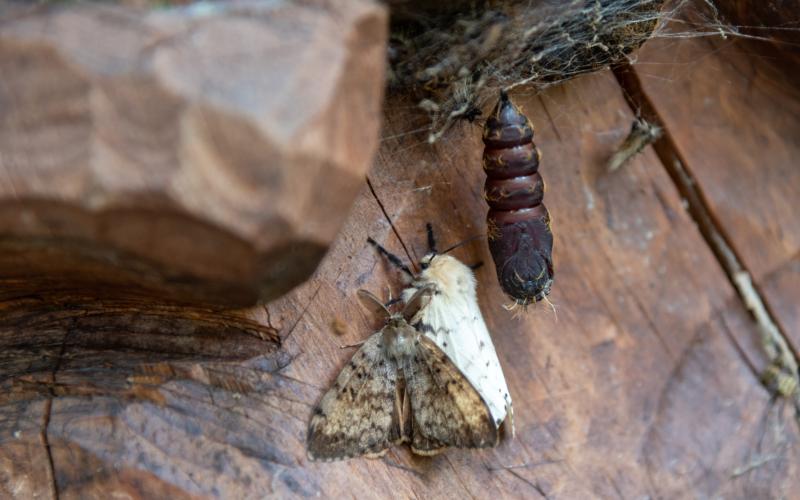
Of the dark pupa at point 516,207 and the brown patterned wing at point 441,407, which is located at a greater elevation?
the dark pupa at point 516,207

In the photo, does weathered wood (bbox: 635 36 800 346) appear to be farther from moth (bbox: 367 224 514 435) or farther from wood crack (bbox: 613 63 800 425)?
moth (bbox: 367 224 514 435)

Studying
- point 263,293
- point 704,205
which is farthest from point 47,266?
point 704,205

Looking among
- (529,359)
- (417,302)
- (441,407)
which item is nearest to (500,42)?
(417,302)

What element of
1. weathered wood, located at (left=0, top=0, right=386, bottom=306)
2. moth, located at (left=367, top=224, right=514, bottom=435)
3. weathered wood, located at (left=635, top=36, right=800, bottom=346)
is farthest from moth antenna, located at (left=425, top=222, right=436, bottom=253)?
weathered wood, located at (left=635, top=36, right=800, bottom=346)

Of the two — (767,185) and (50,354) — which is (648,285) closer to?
(767,185)

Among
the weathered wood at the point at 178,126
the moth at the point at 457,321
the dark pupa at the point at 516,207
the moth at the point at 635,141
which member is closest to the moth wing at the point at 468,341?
the moth at the point at 457,321

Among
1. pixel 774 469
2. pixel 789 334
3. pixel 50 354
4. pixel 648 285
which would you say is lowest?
pixel 774 469

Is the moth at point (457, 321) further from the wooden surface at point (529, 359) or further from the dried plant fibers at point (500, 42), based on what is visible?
the dried plant fibers at point (500, 42)
